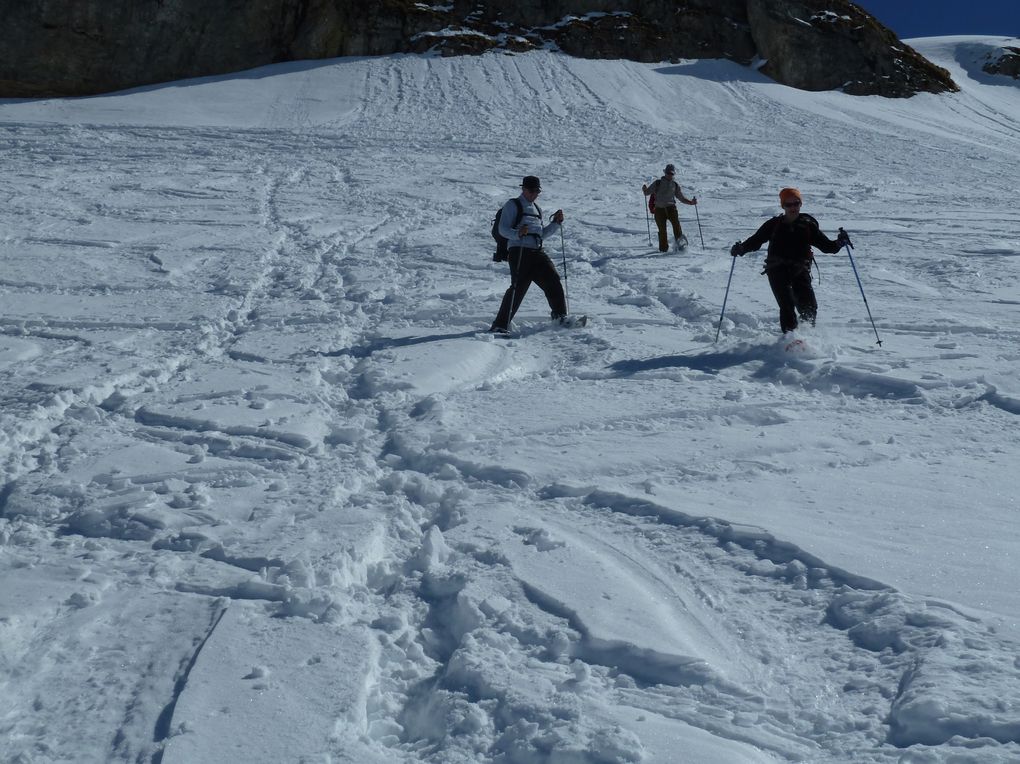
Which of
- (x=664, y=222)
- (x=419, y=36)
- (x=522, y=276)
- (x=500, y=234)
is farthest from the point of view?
(x=419, y=36)

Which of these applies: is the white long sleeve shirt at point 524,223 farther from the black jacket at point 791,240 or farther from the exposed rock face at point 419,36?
the exposed rock face at point 419,36

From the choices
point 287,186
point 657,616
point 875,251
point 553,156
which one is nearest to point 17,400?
point 657,616

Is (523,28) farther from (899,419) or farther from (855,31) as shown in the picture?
(899,419)

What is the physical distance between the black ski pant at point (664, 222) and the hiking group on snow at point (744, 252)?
3976 mm

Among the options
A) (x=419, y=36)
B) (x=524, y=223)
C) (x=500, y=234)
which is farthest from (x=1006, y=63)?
(x=500, y=234)

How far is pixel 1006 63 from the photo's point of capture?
137 ft

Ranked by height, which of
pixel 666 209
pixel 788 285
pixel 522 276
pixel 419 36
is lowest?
pixel 522 276

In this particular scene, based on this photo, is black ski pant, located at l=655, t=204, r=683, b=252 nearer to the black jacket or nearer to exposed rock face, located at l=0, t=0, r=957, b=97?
the black jacket

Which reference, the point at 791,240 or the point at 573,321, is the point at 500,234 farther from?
the point at 791,240

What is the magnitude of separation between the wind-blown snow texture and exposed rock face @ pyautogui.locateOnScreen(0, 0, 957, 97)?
24800 millimetres

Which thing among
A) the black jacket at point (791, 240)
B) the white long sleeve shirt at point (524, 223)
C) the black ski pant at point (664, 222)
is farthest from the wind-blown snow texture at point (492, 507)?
the white long sleeve shirt at point (524, 223)

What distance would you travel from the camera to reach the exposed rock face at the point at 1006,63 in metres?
41.4

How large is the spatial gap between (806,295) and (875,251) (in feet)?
16.1

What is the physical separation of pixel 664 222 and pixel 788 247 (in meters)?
5.02
